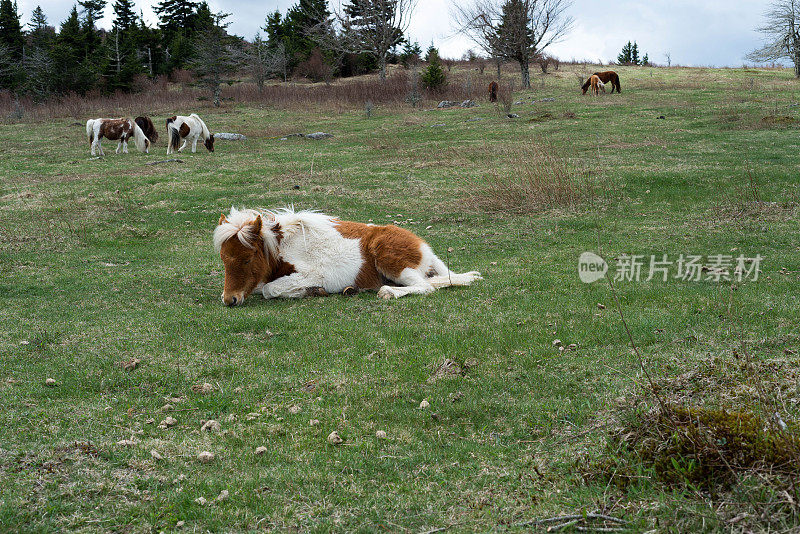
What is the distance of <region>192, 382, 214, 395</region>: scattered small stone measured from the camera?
5.23 metres

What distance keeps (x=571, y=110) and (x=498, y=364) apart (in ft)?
92.6

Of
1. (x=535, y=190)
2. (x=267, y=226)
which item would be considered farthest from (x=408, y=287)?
(x=535, y=190)

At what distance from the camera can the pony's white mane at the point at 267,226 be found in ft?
Answer: 25.6

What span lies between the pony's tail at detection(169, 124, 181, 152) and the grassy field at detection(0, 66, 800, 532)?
1210cm

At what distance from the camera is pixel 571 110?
31203mm

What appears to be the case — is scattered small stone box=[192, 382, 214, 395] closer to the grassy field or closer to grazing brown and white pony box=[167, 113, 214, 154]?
the grassy field

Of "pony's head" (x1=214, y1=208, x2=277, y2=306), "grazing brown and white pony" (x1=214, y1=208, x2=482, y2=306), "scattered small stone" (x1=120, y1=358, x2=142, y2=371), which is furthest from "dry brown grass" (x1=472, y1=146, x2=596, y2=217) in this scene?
"scattered small stone" (x1=120, y1=358, x2=142, y2=371)

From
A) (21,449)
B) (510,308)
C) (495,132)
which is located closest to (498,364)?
(510,308)

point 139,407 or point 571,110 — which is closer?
point 139,407

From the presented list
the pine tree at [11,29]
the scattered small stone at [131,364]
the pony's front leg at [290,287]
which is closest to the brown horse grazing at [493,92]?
the pony's front leg at [290,287]

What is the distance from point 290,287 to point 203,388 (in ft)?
9.75

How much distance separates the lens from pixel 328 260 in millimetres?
8203

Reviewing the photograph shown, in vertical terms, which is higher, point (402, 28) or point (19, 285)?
point (402, 28)

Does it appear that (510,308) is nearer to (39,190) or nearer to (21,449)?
(21,449)
